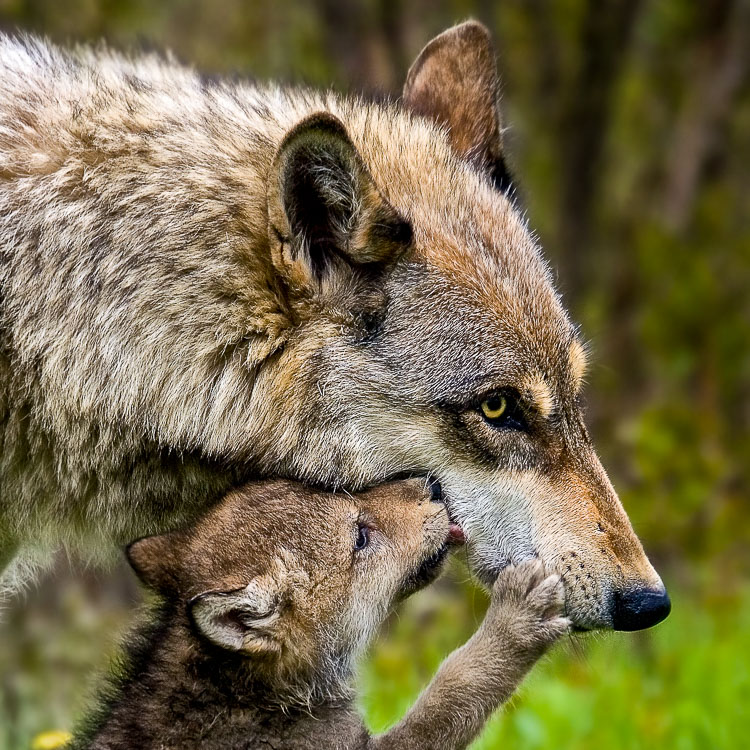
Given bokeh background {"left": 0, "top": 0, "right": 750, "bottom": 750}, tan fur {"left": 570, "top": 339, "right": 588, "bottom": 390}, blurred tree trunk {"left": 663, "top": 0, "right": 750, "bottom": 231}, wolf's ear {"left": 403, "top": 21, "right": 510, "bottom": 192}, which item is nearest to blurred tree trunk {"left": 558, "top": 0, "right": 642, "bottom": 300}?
bokeh background {"left": 0, "top": 0, "right": 750, "bottom": 750}

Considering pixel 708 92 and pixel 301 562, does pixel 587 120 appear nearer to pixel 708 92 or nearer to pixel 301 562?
pixel 708 92

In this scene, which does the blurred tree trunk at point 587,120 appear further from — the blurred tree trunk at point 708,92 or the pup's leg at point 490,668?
the pup's leg at point 490,668

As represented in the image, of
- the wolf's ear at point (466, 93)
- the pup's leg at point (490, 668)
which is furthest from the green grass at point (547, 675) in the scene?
the wolf's ear at point (466, 93)

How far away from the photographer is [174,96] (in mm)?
4484

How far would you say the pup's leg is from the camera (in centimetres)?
412

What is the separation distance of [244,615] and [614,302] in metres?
11.1

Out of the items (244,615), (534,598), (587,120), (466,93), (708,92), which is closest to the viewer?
(244,615)

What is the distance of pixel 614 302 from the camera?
47.1 ft

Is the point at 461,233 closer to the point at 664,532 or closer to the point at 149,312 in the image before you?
the point at 149,312

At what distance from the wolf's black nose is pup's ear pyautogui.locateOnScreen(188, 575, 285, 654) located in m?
1.15

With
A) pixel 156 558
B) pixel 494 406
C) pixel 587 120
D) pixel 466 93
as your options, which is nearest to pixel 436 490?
pixel 494 406

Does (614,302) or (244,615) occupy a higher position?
(614,302)

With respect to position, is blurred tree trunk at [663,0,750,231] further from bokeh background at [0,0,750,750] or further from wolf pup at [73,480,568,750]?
wolf pup at [73,480,568,750]

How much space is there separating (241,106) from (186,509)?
1539mm
